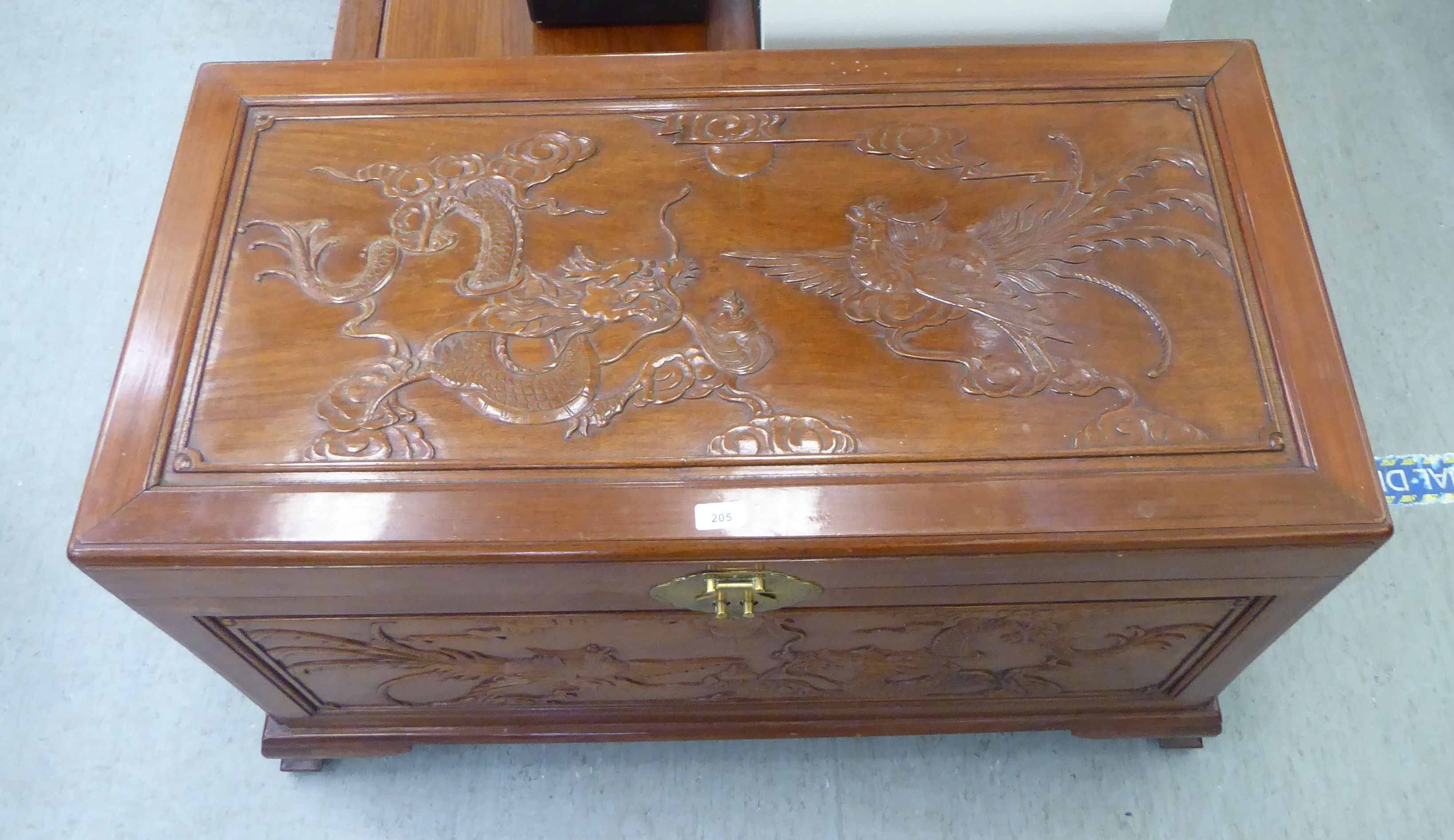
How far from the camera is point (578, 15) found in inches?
56.4

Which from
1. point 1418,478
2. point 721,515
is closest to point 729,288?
point 721,515

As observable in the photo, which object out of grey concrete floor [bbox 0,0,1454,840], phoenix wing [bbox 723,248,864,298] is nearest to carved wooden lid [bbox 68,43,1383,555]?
phoenix wing [bbox 723,248,864,298]

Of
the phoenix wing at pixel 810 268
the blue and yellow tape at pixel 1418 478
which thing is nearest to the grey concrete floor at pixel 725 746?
the blue and yellow tape at pixel 1418 478

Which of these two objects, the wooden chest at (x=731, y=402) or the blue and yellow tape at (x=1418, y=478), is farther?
the blue and yellow tape at (x=1418, y=478)

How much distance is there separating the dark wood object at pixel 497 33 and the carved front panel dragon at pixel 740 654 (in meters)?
0.79

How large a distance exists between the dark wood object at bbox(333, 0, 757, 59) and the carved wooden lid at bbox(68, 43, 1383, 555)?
0.21 m

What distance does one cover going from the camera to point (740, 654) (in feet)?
3.82

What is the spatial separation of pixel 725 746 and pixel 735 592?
451 millimetres

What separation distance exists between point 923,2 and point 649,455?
694 mm

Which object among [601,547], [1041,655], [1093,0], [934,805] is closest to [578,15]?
[1093,0]

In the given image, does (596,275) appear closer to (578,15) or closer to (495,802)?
(578,15)

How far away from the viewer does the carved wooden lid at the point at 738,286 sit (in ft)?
3.29

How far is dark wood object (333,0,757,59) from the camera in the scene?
1.42m

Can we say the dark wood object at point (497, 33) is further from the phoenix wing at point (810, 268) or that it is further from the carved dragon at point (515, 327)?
the phoenix wing at point (810, 268)
